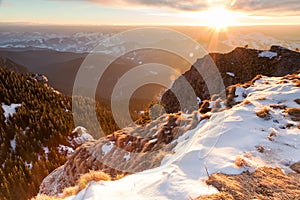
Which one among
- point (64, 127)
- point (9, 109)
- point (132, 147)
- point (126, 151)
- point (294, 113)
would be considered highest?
point (294, 113)

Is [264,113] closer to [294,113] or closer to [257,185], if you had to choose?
[294,113]

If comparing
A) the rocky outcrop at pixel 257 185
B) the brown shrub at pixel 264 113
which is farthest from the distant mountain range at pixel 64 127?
the rocky outcrop at pixel 257 185

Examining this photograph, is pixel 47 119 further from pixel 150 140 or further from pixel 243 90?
pixel 243 90

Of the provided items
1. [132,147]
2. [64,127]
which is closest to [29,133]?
[64,127]

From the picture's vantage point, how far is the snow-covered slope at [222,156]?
582cm

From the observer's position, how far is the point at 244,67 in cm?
3441

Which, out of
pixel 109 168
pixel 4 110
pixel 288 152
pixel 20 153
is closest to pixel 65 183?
pixel 109 168

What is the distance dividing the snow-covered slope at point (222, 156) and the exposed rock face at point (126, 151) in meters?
2.33

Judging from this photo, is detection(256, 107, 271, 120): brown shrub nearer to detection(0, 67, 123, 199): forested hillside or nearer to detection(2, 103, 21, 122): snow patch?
detection(0, 67, 123, 199): forested hillside

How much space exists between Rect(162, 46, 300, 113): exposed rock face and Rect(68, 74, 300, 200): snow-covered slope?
2027 centimetres

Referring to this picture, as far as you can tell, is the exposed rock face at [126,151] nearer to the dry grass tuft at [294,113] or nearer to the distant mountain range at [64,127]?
the distant mountain range at [64,127]

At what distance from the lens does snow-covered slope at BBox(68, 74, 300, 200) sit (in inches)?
229

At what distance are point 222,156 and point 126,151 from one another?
7.79m

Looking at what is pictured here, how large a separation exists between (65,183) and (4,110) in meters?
27.1
